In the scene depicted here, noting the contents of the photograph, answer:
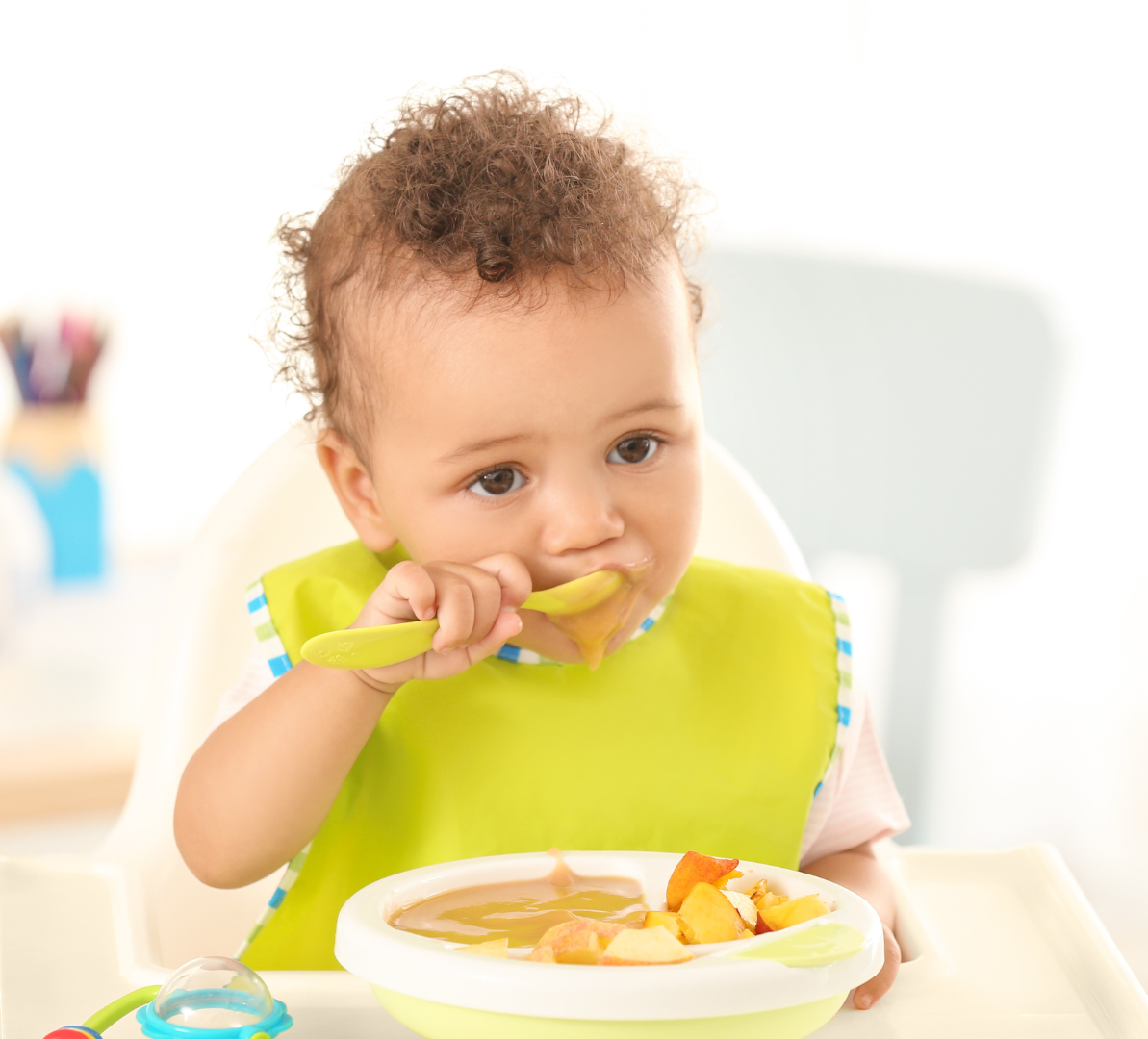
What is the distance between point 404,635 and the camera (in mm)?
702

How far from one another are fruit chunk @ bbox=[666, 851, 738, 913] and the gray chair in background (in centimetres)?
157

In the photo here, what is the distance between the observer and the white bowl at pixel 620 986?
1.56 ft

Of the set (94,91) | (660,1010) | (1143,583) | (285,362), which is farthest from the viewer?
(94,91)

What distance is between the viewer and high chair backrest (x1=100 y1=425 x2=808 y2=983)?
1.01 m

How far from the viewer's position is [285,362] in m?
1.06

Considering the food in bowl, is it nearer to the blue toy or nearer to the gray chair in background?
the blue toy

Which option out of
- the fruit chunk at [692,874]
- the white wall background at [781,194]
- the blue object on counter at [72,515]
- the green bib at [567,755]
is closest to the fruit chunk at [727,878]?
the fruit chunk at [692,874]

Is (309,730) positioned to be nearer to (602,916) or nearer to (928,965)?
(602,916)

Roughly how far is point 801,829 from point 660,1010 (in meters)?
0.51

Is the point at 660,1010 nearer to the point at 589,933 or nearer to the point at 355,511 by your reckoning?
the point at 589,933

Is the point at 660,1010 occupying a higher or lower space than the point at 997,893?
higher

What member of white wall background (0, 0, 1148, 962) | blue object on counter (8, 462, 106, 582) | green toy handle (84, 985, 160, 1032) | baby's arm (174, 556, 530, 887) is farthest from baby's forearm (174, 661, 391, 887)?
white wall background (0, 0, 1148, 962)

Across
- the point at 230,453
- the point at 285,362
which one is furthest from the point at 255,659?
the point at 230,453

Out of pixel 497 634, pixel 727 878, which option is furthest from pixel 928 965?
pixel 497 634
